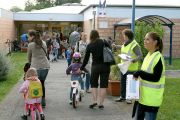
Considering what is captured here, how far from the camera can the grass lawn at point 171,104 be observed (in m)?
8.79

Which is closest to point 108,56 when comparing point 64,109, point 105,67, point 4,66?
point 105,67

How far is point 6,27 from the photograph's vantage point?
34.2 m

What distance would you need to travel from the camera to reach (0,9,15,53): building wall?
3077cm

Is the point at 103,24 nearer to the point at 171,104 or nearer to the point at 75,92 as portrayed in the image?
the point at 171,104

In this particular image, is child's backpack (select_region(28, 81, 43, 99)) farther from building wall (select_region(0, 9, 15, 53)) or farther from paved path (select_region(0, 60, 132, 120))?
building wall (select_region(0, 9, 15, 53))

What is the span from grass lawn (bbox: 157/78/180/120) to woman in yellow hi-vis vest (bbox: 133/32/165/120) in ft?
9.59

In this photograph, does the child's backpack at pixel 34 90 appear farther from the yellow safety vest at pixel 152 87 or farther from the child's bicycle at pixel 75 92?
the yellow safety vest at pixel 152 87

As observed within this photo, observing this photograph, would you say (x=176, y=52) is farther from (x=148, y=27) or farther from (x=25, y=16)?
(x=25, y=16)

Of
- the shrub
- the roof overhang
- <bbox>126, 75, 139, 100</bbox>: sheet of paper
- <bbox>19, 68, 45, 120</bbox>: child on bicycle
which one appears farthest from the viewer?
the roof overhang

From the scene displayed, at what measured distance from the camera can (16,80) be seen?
15289 mm

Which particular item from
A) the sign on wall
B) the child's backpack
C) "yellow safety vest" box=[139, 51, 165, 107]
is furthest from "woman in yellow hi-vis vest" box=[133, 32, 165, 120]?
the sign on wall

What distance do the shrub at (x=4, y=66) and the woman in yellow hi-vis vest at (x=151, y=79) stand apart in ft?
31.1

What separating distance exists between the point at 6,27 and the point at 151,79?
29735 millimetres

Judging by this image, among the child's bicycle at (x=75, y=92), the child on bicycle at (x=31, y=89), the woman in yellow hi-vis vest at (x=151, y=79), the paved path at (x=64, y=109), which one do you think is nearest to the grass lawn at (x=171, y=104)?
the paved path at (x=64, y=109)
